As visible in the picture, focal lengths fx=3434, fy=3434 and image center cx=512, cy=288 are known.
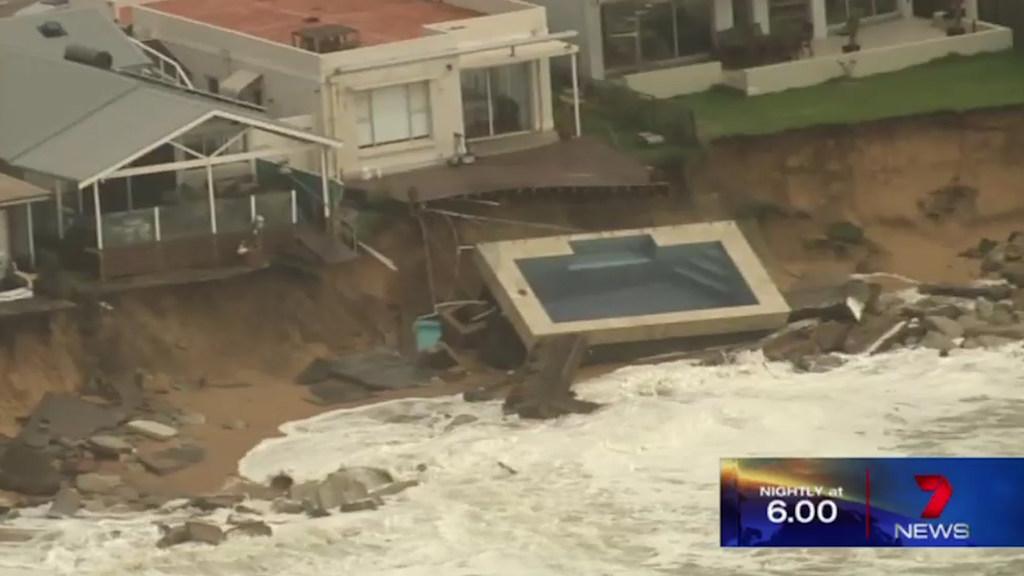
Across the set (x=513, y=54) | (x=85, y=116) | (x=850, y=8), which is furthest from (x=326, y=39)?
(x=850, y=8)

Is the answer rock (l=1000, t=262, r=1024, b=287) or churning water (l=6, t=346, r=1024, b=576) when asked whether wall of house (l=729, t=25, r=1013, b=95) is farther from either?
churning water (l=6, t=346, r=1024, b=576)

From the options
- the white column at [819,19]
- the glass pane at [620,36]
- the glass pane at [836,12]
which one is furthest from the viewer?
the glass pane at [836,12]

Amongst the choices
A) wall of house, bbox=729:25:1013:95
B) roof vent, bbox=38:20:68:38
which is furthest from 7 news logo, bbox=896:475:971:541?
roof vent, bbox=38:20:68:38

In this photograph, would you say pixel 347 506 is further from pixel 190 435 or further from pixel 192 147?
pixel 192 147

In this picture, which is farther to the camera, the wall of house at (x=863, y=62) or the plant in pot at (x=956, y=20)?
the plant in pot at (x=956, y=20)

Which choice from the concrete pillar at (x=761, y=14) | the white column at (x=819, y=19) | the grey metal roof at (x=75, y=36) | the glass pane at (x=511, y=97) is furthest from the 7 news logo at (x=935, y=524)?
the white column at (x=819, y=19)

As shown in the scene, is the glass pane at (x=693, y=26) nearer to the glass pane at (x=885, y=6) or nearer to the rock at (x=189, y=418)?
the glass pane at (x=885, y=6)

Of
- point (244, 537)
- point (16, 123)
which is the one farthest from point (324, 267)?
point (244, 537)
